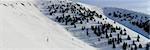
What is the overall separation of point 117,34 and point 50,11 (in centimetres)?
3562

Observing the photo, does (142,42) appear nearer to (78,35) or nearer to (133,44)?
(133,44)

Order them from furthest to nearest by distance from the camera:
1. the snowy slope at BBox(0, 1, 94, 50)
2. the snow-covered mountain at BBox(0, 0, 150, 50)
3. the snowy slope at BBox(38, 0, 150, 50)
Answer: the snowy slope at BBox(38, 0, 150, 50) → the snow-covered mountain at BBox(0, 0, 150, 50) → the snowy slope at BBox(0, 1, 94, 50)

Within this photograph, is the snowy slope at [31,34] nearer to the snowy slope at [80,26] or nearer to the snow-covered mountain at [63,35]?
the snow-covered mountain at [63,35]

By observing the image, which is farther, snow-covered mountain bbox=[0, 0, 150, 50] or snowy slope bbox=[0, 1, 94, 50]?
snow-covered mountain bbox=[0, 0, 150, 50]

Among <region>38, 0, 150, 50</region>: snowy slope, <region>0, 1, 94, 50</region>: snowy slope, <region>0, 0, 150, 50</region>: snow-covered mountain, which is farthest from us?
<region>38, 0, 150, 50</region>: snowy slope

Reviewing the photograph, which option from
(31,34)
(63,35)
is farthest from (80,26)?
(31,34)

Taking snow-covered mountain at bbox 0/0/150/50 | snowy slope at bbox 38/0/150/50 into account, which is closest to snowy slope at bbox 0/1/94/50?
snow-covered mountain at bbox 0/0/150/50

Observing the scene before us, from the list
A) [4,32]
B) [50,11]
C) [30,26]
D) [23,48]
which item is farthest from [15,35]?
[50,11]

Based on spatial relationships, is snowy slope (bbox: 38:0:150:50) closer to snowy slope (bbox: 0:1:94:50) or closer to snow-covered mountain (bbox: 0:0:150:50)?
snow-covered mountain (bbox: 0:0:150:50)

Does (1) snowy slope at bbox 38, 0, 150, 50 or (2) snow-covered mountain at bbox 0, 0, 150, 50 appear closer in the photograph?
(2) snow-covered mountain at bbox 0, 0, 150, 50

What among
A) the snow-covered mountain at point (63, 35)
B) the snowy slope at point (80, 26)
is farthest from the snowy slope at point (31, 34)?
the snowy slope at point (80, 26)

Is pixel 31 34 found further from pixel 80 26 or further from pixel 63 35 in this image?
pixel 80 26

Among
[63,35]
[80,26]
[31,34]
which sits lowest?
[63,35]

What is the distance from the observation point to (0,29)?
6188 centimetres
